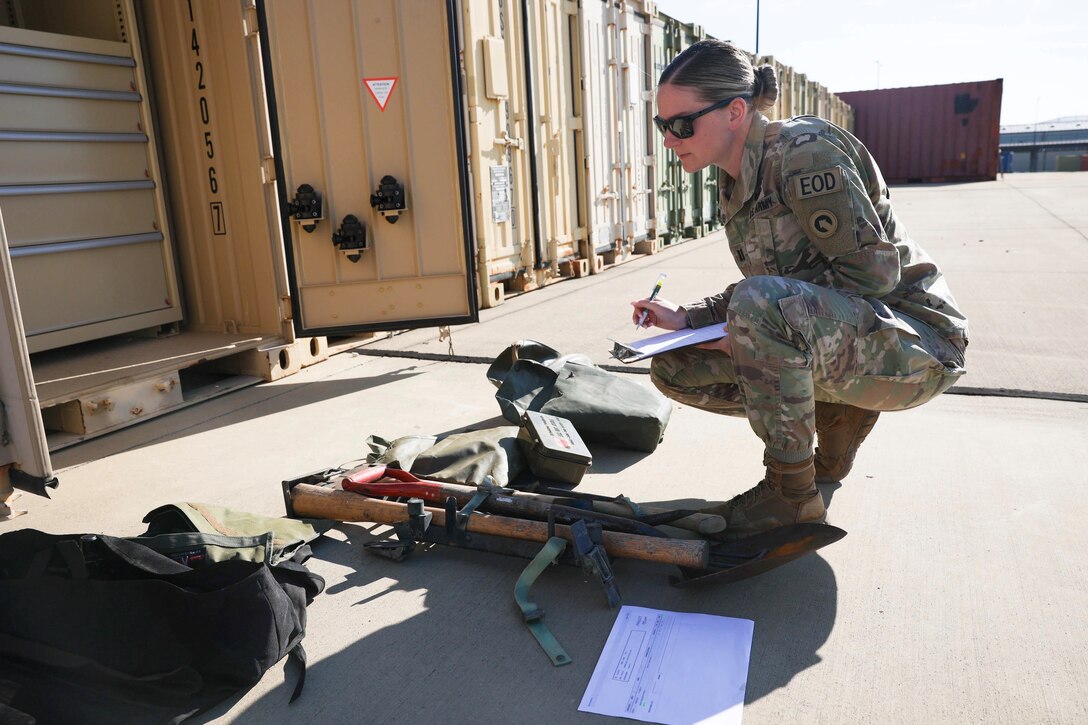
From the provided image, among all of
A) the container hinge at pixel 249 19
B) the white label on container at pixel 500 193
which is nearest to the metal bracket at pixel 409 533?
the container hinge at pixel 249 19

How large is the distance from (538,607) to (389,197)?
288cm

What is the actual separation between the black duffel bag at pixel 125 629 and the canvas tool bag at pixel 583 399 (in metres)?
1.49

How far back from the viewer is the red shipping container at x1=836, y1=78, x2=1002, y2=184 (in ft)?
80.1

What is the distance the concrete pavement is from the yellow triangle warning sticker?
148 cm

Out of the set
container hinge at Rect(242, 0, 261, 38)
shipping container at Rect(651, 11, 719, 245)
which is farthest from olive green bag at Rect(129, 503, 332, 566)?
shipping container at Rect(651, 11, 719, 245)

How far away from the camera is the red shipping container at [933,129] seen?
24422mm

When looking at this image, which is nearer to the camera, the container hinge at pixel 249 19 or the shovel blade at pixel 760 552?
the shovel blade at pixel 760 552

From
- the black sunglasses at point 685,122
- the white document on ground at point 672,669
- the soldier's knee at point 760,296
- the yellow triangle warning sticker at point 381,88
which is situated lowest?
the white document on ground at point 672,669

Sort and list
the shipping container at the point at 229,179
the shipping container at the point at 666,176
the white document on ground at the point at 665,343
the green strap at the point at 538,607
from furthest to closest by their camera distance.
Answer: the shipping container at the point at 666,176
the shipping container at the point at 229,179
the white document on ground at the point at 665,343
the green strap at the point at 538,607

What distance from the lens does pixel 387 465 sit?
8.79ft

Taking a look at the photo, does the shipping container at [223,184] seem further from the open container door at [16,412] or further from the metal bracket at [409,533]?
the metal bracket at [409,533]

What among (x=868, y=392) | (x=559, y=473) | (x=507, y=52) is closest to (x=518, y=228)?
(x=507, y=52)

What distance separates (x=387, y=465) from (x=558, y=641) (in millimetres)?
970

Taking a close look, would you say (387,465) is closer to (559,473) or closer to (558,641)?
(559,473)
